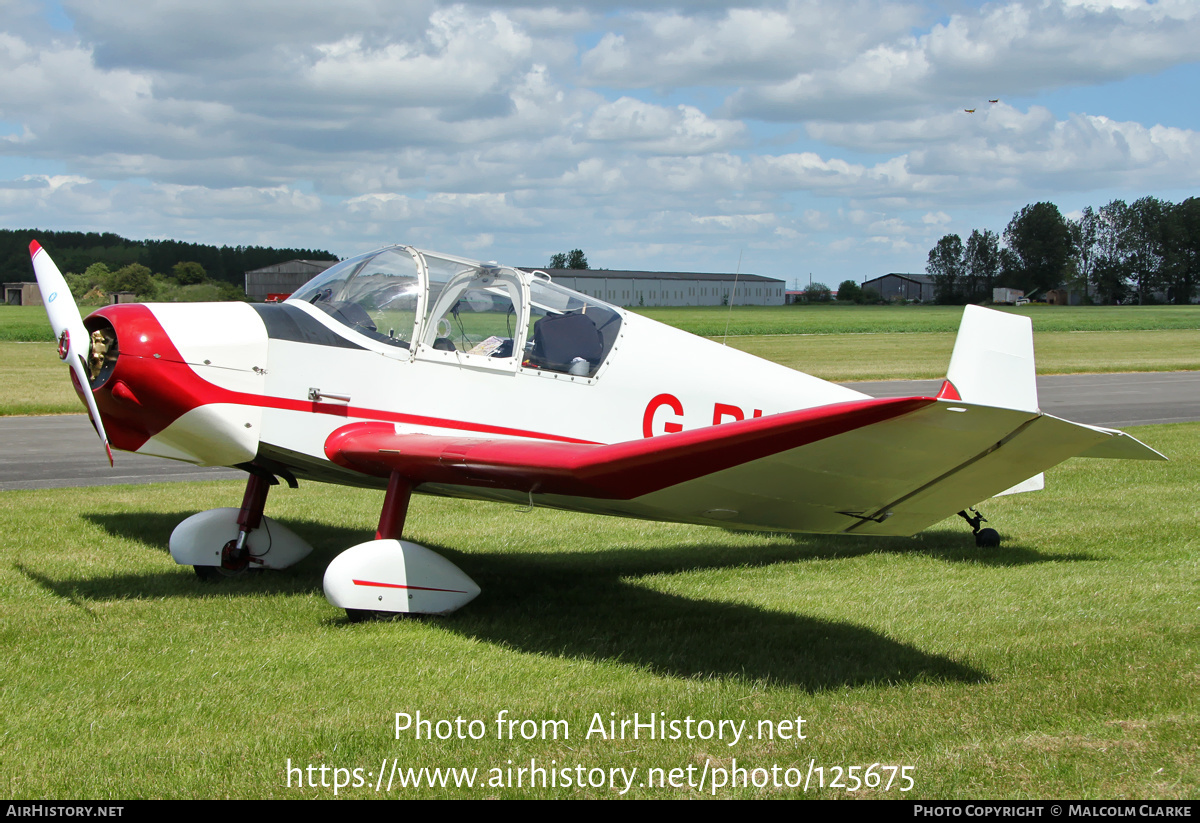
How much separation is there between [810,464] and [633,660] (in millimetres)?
1561

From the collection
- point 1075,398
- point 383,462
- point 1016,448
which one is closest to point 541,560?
point 383,462

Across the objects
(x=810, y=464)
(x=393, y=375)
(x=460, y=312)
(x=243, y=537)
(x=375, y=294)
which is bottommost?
(x=243, y=537)

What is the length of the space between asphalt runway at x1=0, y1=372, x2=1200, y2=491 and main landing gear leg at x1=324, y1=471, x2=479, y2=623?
21.4 ft

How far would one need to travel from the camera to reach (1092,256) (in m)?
123

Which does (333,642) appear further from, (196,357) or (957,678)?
(957,678)

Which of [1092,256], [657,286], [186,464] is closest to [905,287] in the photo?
[1092,256]

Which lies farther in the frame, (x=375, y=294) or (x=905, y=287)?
(x=905, y=287)

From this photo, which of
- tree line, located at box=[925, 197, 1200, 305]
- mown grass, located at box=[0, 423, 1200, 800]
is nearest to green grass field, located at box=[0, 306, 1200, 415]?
mown grass, located at box=[0, 423, 1200, 800]

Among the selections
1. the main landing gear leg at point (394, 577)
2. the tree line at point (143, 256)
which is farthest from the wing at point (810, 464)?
the tree line at point (143, 256)

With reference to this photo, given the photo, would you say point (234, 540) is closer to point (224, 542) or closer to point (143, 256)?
point (224, 542)

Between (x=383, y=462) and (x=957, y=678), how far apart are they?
3310 mm

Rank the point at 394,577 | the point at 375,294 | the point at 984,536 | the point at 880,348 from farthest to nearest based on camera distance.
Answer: the point at 880,348, the point at 984,536, the point at 375,294, the point at 394,577

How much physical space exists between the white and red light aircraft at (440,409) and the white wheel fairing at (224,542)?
0.6 inches

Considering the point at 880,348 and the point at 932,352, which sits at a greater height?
the point at 880,348
